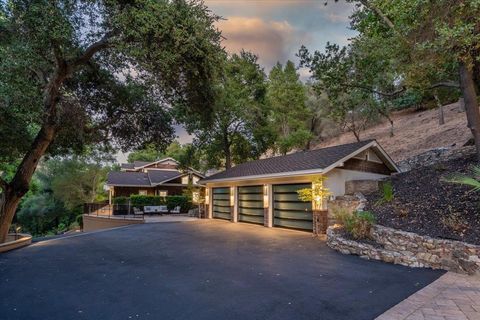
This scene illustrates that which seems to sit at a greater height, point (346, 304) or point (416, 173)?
point (416, 173)

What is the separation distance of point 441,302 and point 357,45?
368 inches

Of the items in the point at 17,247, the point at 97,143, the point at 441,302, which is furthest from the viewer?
the point at 97,143

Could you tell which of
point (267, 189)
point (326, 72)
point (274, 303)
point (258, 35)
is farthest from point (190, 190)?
point (274, 303)

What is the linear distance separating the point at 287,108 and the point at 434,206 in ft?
65.1

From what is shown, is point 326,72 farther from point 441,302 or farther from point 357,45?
point 441,302

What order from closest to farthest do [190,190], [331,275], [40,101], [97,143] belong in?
[331,275]
[40,101]
[97,143]
[190,190]

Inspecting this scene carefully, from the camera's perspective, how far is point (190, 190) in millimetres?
23750

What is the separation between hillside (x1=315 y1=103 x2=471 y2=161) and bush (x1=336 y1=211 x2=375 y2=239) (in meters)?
11.0

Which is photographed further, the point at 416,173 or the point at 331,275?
the point at 416,173

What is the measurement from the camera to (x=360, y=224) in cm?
780

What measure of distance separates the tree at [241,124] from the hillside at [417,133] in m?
10.1

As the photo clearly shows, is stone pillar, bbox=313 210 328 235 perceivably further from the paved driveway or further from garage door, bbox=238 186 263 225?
garage door, bbox=238 186 263 225

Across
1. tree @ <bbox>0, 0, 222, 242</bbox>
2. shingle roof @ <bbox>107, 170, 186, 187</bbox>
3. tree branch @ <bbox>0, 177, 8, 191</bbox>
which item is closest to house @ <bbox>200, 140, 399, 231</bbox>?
tree @ <bbox>0, 0, 222, 242</bbox>

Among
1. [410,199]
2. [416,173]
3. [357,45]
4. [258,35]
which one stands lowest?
[410,199]
